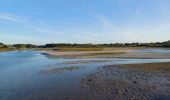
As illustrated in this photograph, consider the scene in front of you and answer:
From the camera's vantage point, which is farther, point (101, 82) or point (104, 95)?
point (101, 82)

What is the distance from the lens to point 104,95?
37.9 feet

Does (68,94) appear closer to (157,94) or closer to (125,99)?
(125,99)

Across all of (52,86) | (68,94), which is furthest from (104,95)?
(52,86)

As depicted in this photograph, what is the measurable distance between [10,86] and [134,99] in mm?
8407

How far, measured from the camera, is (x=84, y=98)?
11070 mm

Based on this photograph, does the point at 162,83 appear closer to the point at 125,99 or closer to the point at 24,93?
the point at 125,99

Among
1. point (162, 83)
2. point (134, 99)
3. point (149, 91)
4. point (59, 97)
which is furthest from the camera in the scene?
point (162, 83)

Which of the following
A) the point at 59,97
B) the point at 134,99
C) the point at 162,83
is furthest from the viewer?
the point at 162,83

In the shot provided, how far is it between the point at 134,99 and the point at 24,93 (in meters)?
6.25

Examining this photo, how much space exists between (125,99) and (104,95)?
4.46 feet

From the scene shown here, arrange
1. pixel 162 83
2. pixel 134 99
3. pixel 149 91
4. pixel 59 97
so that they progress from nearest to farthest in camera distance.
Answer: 1. pixel 134 99
2. pixel 59 97
3. pixel 149 91
4. pixel 162 83

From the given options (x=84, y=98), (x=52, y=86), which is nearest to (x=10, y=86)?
(x=52, y=86)

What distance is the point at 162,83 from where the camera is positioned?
46.7 ft

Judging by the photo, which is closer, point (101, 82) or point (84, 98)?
point (84, 98)
